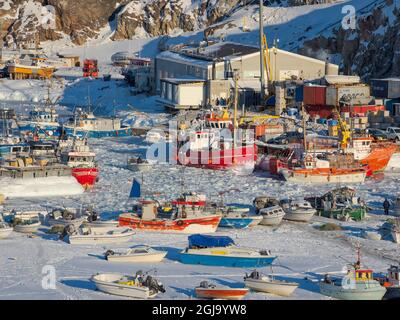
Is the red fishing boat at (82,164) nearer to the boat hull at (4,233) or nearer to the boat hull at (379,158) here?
the boat hull at (4,233)

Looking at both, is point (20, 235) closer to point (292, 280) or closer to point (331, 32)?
point (292, 280)

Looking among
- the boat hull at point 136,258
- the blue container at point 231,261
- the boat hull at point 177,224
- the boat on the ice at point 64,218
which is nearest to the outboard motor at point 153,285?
the boat hull at point 136,258

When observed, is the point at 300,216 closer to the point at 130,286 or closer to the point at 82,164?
the point at 130,286

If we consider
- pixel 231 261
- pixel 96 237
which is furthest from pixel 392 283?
pixel 96 237

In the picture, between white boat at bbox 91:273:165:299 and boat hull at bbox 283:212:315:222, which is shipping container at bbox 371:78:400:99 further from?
white boat at bbox 91:273:165:299

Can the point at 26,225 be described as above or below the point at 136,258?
above

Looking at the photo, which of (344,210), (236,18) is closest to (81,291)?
(344,210)
